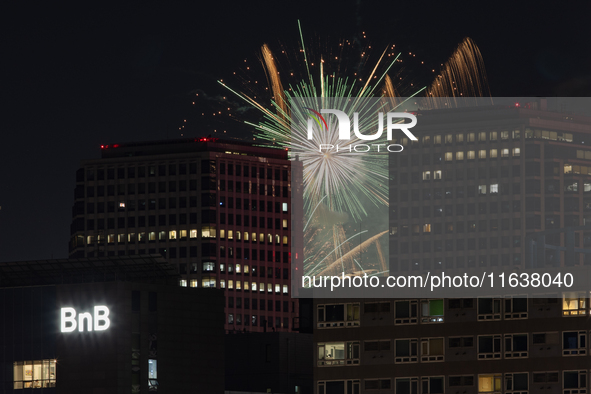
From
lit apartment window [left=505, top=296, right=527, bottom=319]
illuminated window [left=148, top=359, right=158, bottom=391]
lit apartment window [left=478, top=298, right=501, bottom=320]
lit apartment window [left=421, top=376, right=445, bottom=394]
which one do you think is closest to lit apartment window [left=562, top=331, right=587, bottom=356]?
lit apartment window [left=505, top=296, right=527, bottom=319]

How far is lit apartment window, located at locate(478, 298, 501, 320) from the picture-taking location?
124 m

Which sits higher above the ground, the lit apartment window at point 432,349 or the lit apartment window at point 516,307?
the lit apartment window at point 516,307

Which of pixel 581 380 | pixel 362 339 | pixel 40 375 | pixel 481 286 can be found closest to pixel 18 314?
pixel 40 375

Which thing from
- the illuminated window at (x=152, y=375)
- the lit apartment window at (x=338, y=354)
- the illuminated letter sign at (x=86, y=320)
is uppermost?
the illuminated letter sign at (x=86, y=320)

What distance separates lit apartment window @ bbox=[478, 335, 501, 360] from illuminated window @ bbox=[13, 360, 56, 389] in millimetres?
59012

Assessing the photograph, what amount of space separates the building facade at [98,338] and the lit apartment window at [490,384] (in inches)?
1983

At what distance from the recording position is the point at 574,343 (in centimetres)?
12050

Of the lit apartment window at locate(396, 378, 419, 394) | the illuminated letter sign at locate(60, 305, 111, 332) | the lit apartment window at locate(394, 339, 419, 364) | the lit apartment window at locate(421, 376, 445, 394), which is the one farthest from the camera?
the illuminated letter sign at locate(60, 305, 111, 332)

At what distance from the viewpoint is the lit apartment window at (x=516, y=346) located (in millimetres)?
122688

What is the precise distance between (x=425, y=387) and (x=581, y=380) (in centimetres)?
1476

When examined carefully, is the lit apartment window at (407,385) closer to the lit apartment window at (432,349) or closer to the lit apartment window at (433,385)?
the lit apartment window at (433,385)

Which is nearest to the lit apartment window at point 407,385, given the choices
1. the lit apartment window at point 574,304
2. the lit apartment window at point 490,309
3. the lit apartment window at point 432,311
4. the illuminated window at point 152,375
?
the lit apartment window at point 432,311

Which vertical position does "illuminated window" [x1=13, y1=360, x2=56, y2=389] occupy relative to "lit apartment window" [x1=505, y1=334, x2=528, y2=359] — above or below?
below

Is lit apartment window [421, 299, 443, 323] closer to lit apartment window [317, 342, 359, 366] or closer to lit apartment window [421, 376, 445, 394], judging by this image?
lit apartment window [421, 376, 445, 394]
